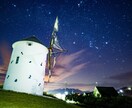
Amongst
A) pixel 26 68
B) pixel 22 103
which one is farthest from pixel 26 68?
pixel 22 103

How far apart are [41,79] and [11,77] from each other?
5785mm

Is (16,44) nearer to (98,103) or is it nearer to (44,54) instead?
(44,54)

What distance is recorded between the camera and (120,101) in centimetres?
3128

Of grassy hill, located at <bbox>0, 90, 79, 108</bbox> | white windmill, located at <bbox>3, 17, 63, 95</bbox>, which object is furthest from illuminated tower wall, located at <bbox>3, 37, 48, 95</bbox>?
grassy hill, located at <bbox>0, 90, 79, 108</bbox>

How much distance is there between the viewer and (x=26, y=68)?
1183 inches

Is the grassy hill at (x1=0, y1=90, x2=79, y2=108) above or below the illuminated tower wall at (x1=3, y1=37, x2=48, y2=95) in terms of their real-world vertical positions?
below

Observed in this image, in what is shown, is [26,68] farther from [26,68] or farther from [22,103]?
[22,103]

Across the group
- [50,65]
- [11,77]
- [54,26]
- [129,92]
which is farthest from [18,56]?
[129,92]

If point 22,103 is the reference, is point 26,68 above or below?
above

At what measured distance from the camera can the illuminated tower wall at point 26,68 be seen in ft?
96.8

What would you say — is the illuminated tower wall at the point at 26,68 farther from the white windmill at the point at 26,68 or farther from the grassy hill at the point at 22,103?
the grassy hill at the point at 22,103

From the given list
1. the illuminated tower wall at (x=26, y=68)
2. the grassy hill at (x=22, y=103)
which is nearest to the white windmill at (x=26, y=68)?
the illuminated tower wall at (x=26, y=68)

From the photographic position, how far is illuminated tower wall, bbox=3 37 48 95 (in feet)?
96.8

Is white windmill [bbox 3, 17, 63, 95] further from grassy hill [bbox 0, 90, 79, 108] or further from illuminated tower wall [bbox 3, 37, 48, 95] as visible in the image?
grassy hill [bbox 0, 90, 79, 108]
